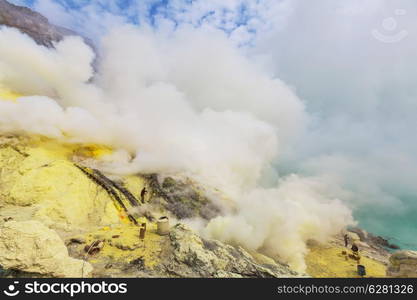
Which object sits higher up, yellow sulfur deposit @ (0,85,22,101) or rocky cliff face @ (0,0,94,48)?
rocky cliff face @ (0,0,94,48)

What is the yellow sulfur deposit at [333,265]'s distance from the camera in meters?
17.8

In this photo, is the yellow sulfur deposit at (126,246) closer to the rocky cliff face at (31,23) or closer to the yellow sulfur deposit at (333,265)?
the yellow sulfur deposit at (333,265)

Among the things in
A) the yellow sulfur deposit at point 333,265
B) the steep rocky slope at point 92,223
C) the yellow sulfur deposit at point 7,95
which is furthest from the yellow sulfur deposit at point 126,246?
the yellow sulfur deposit at point 7,95

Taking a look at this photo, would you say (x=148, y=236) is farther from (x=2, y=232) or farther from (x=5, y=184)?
(x=5, y=184)

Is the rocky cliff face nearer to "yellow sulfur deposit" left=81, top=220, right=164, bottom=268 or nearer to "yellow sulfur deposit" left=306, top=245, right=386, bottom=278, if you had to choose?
"yellow sulfur deposit" left=81, top=220, right=164, bottom=268

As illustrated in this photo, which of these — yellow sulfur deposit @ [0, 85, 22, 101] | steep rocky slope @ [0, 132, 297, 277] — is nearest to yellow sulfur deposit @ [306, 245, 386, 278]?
steep rocky slope @ [0, 132, 297, 277]

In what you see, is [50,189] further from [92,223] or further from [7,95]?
[7,95]

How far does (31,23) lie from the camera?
199 feet

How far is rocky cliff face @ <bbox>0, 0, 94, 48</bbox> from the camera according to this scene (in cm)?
5478

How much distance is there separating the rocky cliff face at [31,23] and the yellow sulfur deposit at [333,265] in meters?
72.3

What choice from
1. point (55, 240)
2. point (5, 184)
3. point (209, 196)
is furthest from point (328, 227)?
point (5, 184)

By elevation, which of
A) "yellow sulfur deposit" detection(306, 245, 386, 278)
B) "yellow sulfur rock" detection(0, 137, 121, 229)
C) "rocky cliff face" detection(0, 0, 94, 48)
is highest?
"rocky cliff face" detection(0, 0, 94, 48)

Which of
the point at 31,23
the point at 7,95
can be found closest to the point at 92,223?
the point at 7,95

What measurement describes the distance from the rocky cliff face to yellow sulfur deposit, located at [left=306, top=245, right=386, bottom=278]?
237ft
